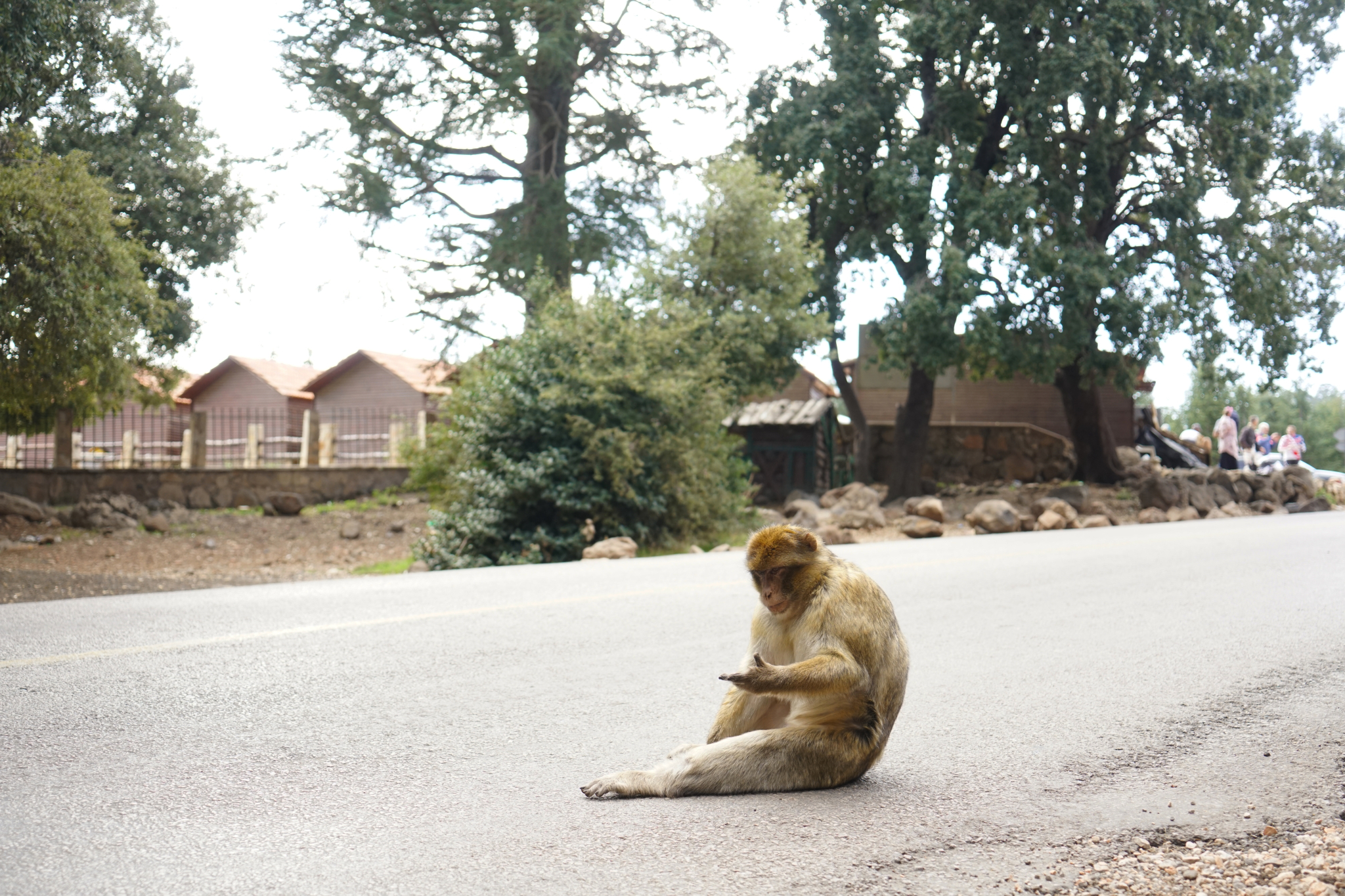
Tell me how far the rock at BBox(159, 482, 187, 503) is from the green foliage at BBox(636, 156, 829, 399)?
11.3 metres

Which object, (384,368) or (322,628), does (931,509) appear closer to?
(322,628)

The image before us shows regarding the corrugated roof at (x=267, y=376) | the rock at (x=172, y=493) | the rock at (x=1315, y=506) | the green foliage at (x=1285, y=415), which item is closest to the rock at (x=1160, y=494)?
the rock at (x=1315, y=506)

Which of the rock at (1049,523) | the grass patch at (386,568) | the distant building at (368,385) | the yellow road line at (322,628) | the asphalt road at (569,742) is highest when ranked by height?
the distant building at (368,385)

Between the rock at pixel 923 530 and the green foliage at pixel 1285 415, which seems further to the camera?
the green foliage at pixel 1285 415

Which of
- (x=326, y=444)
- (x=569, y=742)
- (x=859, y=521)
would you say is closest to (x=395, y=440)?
(x=326, y=444)

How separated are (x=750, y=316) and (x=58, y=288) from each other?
47.6ft

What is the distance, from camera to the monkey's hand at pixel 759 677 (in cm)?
364

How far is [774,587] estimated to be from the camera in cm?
395

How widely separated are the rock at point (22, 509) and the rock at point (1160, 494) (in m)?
23.1

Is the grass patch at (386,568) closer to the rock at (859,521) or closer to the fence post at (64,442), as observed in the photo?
the rock at (859,521)

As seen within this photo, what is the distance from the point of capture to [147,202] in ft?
83.0

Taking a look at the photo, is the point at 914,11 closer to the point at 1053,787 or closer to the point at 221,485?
the point at 221,485

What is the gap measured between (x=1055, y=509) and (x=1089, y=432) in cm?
1076

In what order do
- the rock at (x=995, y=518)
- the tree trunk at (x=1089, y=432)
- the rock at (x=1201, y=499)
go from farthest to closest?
the tree trunk at (x=1089, y=432) → the rock at (x=1201, y=499) → the rock at (x=995, y=518)
